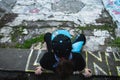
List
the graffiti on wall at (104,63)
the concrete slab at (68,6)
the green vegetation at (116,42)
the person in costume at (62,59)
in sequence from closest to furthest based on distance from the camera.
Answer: the person in costume at (62,59), the graffiti on wall at (104,63), the green vegetation at (116,42), the concrete slab at (68,6)

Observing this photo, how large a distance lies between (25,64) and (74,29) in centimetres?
176

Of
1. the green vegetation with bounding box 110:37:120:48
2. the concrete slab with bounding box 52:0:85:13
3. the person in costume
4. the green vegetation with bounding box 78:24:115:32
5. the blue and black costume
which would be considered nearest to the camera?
the person in costume

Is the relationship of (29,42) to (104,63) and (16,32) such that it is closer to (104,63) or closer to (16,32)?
(16,32)

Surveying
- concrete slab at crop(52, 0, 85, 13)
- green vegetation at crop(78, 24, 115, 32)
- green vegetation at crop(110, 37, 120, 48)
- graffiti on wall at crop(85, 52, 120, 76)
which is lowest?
graffiti on wall at crop(85, 52, 120, 76)

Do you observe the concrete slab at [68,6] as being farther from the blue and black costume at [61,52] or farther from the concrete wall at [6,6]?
the blue and black costume at [61,52]

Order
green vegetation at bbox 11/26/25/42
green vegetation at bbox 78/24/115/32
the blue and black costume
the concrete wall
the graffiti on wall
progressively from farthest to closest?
1. the concrete wall
2. green vegetation at bbox 78/24/115/32
3. green vegetation at bbox 11/26/25/42
4. the graffiti on wall
5. the blue and black costume

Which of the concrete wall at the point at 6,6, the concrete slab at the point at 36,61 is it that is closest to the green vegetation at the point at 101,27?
the concrete slab at the point at 36,61

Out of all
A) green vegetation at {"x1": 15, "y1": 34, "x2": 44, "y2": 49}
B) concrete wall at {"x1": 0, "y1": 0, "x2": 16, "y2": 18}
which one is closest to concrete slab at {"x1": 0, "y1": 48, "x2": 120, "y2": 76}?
green vegetation at {"x1": 15, "y1": 34, "x2": 44, "y2": 49}

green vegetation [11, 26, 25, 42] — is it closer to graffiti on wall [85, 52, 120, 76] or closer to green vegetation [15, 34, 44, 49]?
green vegetation [15, 34, 44, 49]

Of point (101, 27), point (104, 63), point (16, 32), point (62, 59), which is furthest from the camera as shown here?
point (101, 27)

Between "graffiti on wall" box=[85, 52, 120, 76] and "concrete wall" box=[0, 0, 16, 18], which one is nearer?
"graffiti on wall" box=[85, 52, 120, 76]

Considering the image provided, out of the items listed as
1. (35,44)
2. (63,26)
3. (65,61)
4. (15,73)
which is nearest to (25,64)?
(15,73)

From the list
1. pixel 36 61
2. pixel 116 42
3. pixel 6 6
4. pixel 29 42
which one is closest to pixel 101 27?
pixel 116 42

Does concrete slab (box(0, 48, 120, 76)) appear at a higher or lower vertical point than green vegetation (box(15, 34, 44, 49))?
lower
